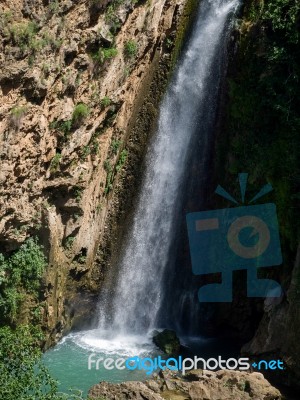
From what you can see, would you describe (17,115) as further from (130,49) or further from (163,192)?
(163,192)

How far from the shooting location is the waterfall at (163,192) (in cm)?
1630

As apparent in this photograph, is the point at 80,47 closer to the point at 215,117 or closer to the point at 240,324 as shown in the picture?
the point at 215,117

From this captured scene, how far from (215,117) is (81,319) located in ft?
23.8

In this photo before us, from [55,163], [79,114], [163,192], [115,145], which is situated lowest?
[163,192]

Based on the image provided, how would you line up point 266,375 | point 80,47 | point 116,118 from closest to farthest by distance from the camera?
1. point 266,375
2. point 80,47
3. point 116,118

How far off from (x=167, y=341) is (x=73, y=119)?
6.54 metres

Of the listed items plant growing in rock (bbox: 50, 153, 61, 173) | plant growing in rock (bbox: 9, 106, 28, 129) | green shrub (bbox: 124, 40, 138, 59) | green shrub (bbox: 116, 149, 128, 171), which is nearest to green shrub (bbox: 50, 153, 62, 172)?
plant growing in rock (bbox: 50, 153, 61, 173)

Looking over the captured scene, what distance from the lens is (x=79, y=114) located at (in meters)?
14.3

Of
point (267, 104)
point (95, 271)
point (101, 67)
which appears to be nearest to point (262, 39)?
point (267, 104)

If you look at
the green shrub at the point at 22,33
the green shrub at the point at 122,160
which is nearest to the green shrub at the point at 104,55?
the green shrub at the point at 22,33

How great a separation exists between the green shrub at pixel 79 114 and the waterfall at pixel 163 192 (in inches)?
107

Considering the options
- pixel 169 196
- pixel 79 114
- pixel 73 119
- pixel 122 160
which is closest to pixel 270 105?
pixel 169 196

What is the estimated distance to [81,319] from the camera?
53.4ft

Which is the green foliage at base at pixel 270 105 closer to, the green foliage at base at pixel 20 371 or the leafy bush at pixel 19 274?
the leafy bush at pixel 19 274
